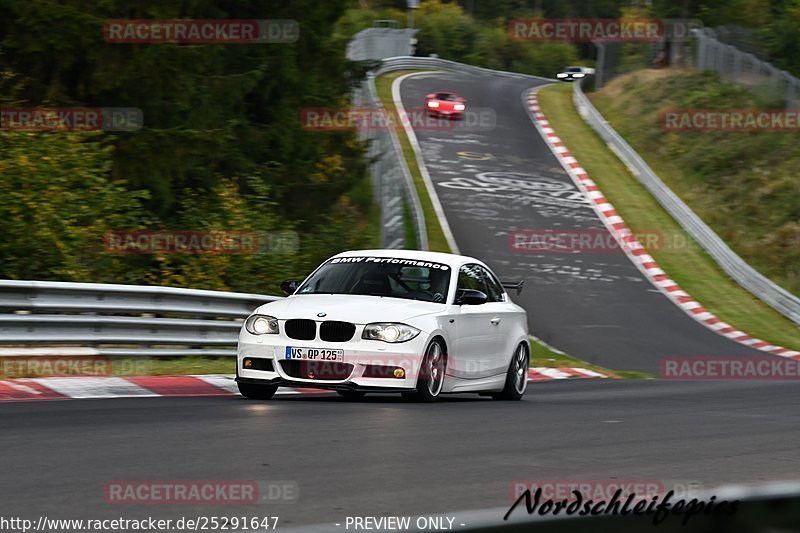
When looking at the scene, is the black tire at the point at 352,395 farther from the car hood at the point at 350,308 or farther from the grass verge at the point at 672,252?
the grass verge at the point at 672,252

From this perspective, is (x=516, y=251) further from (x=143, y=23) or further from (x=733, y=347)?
(x=143, y=23)

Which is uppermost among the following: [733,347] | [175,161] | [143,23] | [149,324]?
[143,23]

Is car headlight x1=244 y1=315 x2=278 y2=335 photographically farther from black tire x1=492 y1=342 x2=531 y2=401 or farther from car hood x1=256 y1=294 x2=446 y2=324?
black tire x1=492 y1=342 x2=531 y2=401

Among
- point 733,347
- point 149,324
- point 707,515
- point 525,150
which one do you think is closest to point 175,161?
point 149,324

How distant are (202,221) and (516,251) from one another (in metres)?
11.5

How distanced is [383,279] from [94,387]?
2.87 m

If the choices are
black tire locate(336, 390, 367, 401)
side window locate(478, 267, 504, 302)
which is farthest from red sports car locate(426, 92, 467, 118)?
black tire locate(336, 390, 367, 401)

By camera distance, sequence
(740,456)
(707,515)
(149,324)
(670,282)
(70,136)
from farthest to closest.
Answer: (670,282) → (70,136) → (149,324) → (740,456) → (707,515)

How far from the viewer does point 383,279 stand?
1205 cm

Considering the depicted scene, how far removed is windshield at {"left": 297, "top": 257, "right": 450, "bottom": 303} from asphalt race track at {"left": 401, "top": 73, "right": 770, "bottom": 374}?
9.30 metres

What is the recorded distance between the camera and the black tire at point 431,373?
440 inches

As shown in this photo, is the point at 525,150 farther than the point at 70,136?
Yes

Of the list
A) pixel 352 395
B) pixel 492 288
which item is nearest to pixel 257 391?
pixel 352 395

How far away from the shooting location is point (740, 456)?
8.25 m
